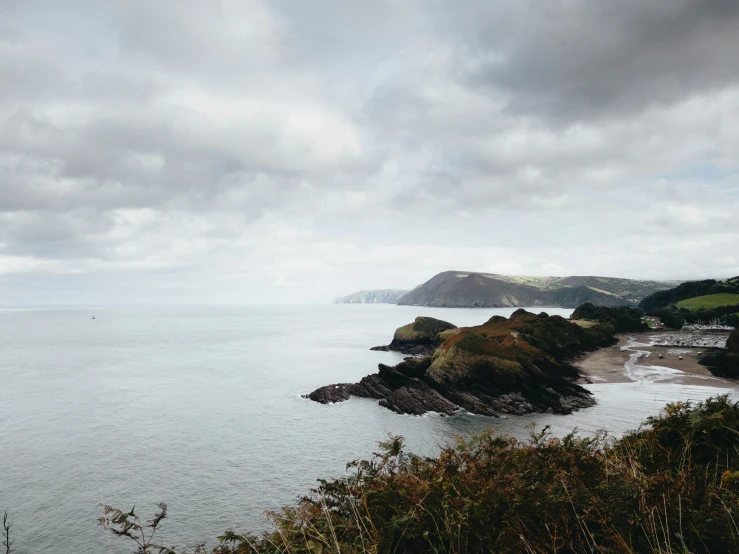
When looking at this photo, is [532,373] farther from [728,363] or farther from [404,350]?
[404,350]

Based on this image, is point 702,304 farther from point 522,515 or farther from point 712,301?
point 522,515

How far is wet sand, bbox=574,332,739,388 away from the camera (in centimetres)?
5697

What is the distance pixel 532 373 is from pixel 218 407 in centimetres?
3809

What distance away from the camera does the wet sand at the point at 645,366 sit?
57.0m

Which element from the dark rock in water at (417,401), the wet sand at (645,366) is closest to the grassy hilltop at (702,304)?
the wet sand at (645,366)

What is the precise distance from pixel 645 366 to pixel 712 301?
389ft

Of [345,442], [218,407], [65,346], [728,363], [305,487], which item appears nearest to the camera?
[305,487]

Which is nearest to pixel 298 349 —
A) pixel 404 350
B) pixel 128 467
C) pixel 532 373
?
pixel 404 350

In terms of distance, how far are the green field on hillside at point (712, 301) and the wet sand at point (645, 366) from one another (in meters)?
81.1

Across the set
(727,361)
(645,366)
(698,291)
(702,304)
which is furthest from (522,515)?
(698,291)

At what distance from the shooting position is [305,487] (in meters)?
27.1

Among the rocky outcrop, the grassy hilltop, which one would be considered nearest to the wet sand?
the rocky outcrop

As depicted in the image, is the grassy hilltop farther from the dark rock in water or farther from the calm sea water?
the dark rock in water

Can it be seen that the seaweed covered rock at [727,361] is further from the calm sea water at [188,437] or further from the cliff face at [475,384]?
the cliff face at [475,384]
